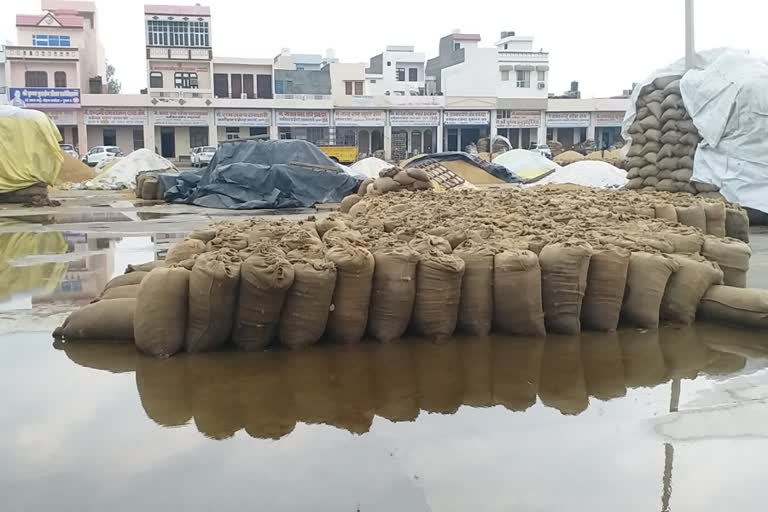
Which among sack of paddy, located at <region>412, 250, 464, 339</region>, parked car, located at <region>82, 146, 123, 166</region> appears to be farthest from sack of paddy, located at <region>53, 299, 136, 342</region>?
parked car, located at <region>82, 146, 123, 166</region>

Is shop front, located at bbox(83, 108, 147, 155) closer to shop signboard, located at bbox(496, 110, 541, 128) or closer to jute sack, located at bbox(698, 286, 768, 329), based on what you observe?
shop signboard, located at bbox(496, 110, 541, 128)

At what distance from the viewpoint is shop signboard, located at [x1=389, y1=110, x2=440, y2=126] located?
46.8 meters

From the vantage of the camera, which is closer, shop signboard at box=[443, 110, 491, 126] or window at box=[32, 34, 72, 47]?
window at box=[32, 34, 72, 47]

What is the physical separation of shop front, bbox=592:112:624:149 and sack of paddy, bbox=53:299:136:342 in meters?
47.3

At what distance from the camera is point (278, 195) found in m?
16.4

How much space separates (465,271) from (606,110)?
48.3 meters

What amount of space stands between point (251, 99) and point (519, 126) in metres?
17.5

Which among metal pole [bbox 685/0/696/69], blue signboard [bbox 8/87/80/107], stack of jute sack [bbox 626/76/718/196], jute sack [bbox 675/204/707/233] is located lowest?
jute sack [bbox 675/204/707/233]

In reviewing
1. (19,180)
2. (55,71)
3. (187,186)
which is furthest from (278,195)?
(55,71)

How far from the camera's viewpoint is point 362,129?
4816 cm

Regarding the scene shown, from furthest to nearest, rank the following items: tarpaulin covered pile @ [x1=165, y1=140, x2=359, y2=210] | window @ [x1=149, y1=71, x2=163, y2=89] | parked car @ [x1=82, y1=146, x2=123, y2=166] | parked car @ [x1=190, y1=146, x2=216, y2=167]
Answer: window @ [x1=149, y1=71, x2=163, y2=89] < parked car @ [x1=190, y1=146, x2=216, y2=167] < parked car @ [x1=82, y1=146, x2=123, y2=166] < tarpaulin covered pile @ [x1=165, y1=140, x2=359, y2=210]

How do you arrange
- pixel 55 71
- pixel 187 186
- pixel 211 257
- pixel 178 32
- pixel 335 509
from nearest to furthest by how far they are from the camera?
pixel 335 509 < pixel 211 257 < pixel 187 186 < pixel 55 71 < pixel 178 32

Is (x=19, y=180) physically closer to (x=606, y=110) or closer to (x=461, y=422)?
(x=461, y=422)

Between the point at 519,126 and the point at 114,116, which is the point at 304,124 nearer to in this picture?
the point at 114,116
